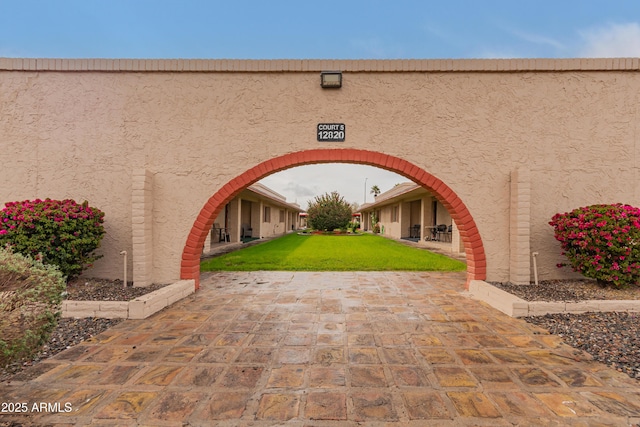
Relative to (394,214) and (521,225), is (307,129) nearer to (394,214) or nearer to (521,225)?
(521,225)

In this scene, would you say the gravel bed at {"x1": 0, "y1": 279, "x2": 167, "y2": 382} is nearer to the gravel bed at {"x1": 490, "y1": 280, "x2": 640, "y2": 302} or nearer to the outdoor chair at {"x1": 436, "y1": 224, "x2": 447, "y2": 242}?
the gravel bed at {"x1": 490, "y1": 280, "x2": 640, "y2": 302}

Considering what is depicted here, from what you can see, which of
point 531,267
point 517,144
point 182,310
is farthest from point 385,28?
point 182,310

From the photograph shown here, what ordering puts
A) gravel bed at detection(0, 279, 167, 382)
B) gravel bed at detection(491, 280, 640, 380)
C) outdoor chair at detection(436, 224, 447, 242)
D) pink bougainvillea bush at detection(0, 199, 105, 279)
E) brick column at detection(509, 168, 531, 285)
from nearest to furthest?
1. gravel bed at detection(0, 279, 167, 382)
2. gravel bed at detection(491, 280, 640, 380)
3. pink bougainvillea bush at detection(0, 199, 105, 279)
4. brick column at detection(509, 168, 531, 285)
5. outdoor chair at detection(436, 224, 447, 242)

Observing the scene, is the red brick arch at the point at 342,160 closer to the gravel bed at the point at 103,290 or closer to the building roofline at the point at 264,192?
the gravel bed at the point at 103,290

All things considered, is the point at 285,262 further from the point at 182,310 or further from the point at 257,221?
the point at 257,221

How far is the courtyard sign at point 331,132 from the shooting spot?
248 inches

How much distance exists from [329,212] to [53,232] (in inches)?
850

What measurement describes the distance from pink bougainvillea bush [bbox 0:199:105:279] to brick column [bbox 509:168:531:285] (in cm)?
815

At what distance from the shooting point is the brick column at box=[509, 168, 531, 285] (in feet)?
19.3

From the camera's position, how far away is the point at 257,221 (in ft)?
69.7

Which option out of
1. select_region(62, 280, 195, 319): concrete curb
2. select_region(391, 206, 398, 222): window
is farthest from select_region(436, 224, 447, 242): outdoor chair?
select_region(62, 280, 195, 319): concrete curb

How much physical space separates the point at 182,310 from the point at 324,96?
4889 mm

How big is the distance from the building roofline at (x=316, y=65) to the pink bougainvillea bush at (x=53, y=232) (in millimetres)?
2985

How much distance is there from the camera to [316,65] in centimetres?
629
